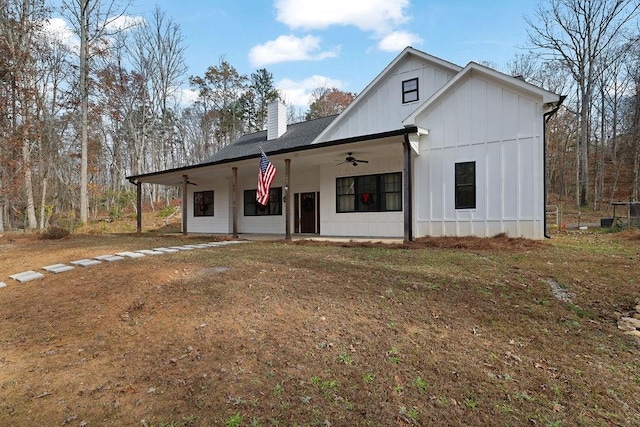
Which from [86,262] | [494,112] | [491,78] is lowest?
[86,262]

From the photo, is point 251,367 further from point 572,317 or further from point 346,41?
point 346,41

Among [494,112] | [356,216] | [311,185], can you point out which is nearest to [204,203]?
[311,185]

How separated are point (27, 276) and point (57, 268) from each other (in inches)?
20.9

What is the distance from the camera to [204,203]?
17.0 metres

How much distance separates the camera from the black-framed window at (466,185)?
29.9 ft

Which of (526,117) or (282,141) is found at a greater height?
(282,141)

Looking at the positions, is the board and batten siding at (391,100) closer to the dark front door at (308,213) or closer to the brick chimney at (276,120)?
the dark front door at (308,213)

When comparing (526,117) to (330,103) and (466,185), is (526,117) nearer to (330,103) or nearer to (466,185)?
(466,185)

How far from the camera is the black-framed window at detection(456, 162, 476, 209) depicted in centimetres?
912

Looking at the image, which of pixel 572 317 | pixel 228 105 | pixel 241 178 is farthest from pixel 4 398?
pixel 228 105

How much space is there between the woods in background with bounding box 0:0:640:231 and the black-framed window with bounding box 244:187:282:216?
9.92 metres

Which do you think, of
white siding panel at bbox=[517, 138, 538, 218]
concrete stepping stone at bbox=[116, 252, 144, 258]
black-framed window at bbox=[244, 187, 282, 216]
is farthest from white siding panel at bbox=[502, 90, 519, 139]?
concrete stepping stone at bbox=[116, 252, 144, 258]

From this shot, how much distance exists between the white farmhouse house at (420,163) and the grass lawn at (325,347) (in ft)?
11.0

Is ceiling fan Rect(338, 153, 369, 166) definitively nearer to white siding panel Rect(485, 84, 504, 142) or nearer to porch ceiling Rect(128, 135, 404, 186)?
porch ceiling Rect(128, 135, 404, 186)
